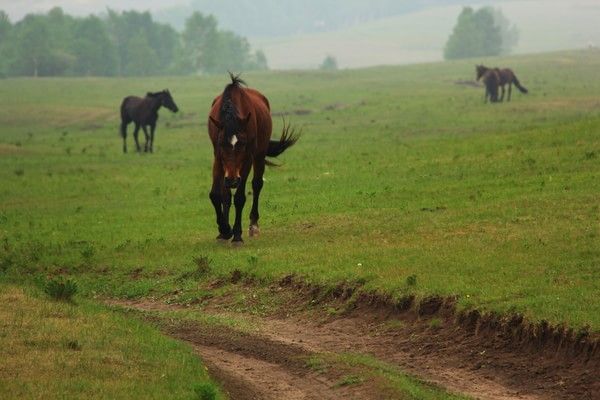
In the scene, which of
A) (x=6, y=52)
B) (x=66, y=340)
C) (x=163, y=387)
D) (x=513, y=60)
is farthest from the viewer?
(x=6, y=52)

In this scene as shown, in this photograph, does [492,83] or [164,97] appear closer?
[164,97]

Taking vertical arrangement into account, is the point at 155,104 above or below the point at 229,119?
below

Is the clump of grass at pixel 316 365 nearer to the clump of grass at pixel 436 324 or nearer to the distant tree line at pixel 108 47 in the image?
the clump of grass at pixel 436 324

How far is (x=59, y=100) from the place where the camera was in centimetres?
8581

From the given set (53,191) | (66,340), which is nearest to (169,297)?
(66,340)

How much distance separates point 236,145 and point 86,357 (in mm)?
8452

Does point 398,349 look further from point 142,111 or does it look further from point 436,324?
point 142,111

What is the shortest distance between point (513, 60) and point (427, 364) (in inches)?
4238

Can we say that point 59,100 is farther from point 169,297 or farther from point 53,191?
point 169,297

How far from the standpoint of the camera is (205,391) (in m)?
11.4

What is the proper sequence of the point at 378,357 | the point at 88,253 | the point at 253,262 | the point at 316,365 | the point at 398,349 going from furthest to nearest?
the point at 88,253 → the point at 253,262 → the point at 398,349 → the point at 378,357 → the point at 316,365

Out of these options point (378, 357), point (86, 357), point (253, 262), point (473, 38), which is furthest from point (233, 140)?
point (473, 38)

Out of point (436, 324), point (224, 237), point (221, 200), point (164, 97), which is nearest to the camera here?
point (436, 324)

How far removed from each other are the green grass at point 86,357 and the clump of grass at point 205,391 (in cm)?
2
